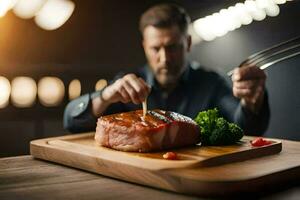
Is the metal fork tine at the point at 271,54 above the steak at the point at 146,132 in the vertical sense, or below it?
above

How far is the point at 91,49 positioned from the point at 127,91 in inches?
12.7

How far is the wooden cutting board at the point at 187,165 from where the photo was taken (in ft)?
3.87

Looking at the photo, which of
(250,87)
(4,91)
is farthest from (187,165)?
(4,91)

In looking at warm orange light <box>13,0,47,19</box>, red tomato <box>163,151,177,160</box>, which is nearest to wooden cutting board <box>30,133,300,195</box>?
red tomato <box>163,151,177,160</box>

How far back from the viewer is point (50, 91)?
211 cm

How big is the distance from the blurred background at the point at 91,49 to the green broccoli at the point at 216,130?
388 millimetres

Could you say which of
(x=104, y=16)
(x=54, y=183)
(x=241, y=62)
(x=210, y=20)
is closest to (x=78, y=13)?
(x=104, y=16)

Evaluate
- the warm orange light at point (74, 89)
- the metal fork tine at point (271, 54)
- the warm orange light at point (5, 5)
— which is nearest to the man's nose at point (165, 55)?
the metal fork tine at point (271, 54)

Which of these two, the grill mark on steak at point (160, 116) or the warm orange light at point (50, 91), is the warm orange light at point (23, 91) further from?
the grill mark on steak at point (160, 116)

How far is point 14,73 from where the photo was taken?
2.04m

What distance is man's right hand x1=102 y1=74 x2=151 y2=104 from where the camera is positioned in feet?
6.29

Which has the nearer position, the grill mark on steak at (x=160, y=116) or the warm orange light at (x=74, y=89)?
the grill mark on steak at (x=160, y=116)

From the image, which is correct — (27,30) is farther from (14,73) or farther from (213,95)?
(213,95)

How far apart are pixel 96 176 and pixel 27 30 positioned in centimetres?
87
